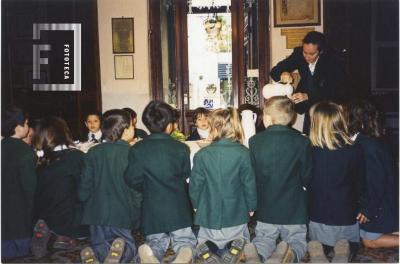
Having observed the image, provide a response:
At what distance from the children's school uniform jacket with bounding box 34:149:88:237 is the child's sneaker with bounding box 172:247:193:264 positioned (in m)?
0.81

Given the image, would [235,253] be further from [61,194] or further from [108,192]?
[61,194]

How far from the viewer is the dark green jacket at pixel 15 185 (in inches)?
108

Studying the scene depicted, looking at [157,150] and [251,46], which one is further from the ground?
[251,46]

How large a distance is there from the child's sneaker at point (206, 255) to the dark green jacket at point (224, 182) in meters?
0.13

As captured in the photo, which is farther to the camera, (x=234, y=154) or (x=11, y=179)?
(x=11, y=179)

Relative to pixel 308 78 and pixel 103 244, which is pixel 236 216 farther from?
pixel 308 78

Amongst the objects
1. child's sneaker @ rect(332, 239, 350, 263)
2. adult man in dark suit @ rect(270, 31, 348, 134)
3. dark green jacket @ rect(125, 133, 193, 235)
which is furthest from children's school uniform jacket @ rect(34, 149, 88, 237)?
adult man in dark suit @ rect(270, 31, 348, 134)

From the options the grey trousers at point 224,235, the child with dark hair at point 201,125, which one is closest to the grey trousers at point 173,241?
the grey trousers at point 224,235

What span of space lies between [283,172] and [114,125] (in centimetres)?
107

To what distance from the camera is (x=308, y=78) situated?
12.8ft

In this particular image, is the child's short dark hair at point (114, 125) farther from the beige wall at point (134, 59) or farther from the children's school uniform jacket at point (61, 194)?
the beige wall at point (134, 59)

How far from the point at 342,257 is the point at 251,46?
11.5ft

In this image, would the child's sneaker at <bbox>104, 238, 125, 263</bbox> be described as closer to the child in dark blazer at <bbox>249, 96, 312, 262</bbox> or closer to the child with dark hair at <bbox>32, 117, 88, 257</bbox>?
the child with dark hair at <bbox>32, 117, 88, 257</bbox>

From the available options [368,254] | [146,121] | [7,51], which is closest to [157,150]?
[146,121]
